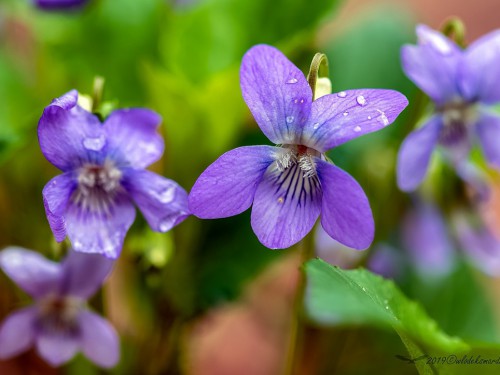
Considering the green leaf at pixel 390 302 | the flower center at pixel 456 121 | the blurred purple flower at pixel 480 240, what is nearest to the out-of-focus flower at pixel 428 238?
the blurred purple flower at pixel 480 240

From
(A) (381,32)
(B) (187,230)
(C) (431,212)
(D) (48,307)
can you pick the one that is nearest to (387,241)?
(C) (431,212)

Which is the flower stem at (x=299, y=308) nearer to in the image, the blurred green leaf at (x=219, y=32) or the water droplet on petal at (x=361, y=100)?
the water droplet on petal at (x=361, y=100)

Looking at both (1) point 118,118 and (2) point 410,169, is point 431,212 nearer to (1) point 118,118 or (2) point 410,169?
(2) point 410,169

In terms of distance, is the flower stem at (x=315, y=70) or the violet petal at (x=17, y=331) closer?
the flower stem at (x=315, y=70)

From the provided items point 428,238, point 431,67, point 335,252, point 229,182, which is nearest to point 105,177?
point 229,182

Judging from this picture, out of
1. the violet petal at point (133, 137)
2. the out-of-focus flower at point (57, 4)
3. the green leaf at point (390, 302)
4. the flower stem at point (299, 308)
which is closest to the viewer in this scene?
the green leaf at point (390, 302)

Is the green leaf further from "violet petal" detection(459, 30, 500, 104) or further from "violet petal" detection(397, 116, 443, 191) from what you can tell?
"violet petal" detection(459, 30, 500, 104)

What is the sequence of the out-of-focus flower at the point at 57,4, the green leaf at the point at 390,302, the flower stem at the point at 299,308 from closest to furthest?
the green leaf at the point at 390,302, the flower stem at the point at 299,308, the out-of-focus flower at the point at 57,4
